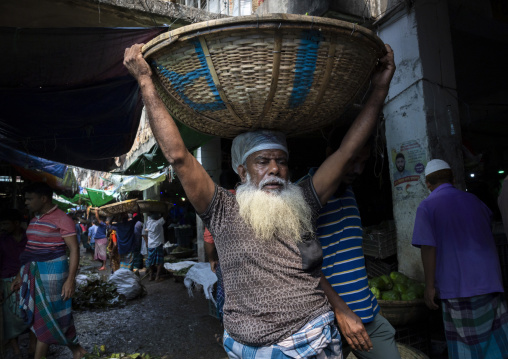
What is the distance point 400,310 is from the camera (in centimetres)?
331

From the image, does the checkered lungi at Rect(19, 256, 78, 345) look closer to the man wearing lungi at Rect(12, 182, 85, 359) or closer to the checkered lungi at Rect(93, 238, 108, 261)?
the man wearing lungi at Rect(12, 182, 85, 359)

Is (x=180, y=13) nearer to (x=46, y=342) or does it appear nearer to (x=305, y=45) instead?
(x=305, y=45)

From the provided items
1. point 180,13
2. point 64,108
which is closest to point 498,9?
point 180,13

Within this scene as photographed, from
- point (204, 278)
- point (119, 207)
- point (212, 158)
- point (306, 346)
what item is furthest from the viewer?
point (119, 207)

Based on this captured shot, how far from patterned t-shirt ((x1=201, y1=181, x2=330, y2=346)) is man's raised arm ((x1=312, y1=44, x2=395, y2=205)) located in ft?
1.09

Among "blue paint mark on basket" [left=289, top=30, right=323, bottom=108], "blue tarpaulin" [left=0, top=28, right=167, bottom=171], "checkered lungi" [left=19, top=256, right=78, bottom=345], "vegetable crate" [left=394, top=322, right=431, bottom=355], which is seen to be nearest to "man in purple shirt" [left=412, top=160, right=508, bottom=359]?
"vegetable crate" [left=394, top=322, right=431, bottom=355]

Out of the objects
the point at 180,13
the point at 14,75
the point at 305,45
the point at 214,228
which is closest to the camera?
the point at 305,45

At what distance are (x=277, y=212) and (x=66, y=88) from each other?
3744mm

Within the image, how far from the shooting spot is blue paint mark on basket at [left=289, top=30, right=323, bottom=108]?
4.41 feet

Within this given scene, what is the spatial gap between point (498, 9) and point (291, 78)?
16.1ft

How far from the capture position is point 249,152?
5.77 ft

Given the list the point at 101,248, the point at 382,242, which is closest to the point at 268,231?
the point at 382,242

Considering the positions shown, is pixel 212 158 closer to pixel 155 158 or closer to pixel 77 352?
pixel 155 158

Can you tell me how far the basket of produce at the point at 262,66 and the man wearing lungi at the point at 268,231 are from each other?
0.14 m
